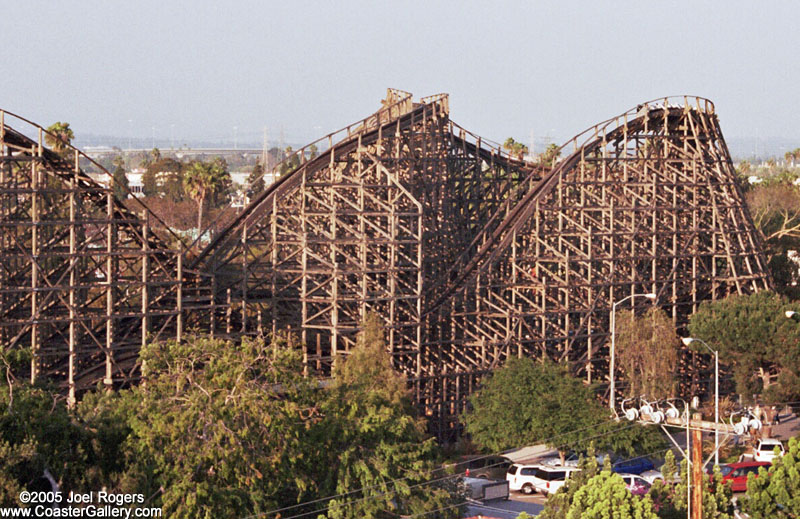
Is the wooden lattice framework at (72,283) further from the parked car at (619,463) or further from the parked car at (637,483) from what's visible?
the parked car at (637,483)

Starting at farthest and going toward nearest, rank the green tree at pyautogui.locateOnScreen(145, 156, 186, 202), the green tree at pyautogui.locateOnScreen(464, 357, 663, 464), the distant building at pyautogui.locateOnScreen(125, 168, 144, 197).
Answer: the distant building at pyautogui.locateOnScreen(125, 168, 144, 197) < the green tree at pyautogui.locateOnScreen(145, 156, 186, 202) < the green tree at pyautogui.locateOnScreen(464, 357, 663, 464)

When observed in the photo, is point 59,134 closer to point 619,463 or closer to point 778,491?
point 619,463

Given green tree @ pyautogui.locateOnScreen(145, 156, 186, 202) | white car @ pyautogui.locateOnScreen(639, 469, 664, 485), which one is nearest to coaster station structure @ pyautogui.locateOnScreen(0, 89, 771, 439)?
white car @ pyautogui.locateOnScreen(639, 469, 664, 485)

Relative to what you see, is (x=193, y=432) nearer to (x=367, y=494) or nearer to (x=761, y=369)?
(x=367, y=494)

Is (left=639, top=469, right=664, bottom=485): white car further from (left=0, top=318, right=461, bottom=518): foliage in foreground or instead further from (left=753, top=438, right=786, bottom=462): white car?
(left=0, top=318, right=461, bottom=518): foliage in foreground

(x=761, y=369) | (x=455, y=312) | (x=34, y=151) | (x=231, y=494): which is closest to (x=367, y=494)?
(x=231, y=494)

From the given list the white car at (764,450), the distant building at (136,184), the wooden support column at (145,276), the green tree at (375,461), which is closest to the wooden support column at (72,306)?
the wooden support column at (145,276)

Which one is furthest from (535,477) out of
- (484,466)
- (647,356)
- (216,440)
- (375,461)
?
(216,440)
